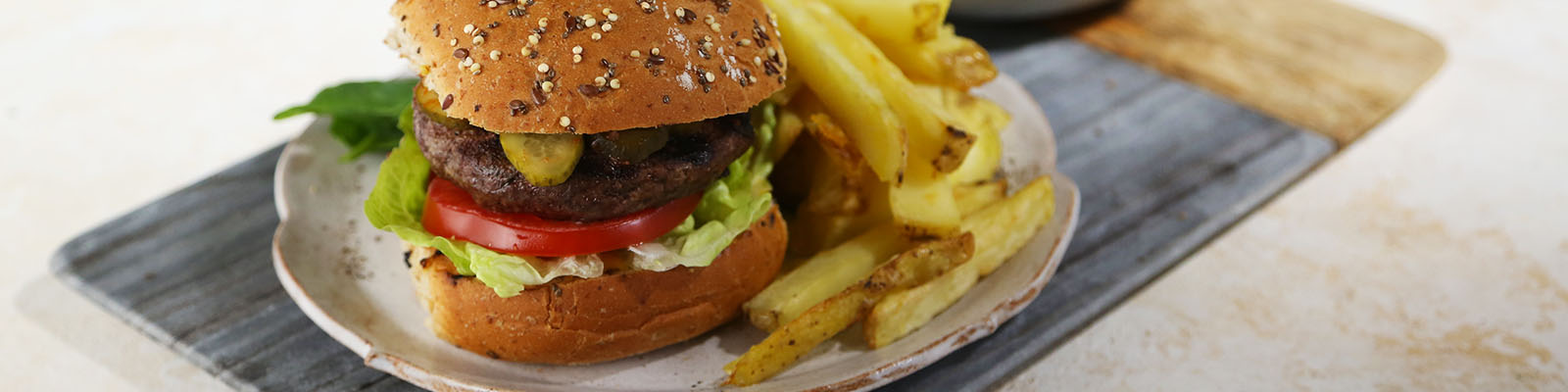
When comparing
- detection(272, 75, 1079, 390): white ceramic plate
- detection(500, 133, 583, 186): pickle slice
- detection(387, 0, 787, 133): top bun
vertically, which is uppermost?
detection(387, 0, 787, 133): top bun

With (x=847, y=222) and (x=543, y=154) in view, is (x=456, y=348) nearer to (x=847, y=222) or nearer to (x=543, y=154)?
(x=543, y=154)

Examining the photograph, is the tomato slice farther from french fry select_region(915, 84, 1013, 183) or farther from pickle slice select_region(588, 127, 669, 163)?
french fry select_region(915, 84, 1013, 183)

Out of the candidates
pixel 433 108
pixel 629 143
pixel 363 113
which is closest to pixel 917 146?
pixel 629 143

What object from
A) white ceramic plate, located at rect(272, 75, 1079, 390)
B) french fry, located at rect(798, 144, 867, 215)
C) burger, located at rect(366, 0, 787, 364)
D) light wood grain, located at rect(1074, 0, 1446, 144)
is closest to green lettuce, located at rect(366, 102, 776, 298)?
burger, located at rect(366, 0, 787, 364)

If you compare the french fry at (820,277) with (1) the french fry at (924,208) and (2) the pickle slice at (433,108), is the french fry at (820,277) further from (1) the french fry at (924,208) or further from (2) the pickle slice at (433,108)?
(2) the pickle slice at (433,108)

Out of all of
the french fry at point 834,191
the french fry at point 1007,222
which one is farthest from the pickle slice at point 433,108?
the french fry at point 1007,222
